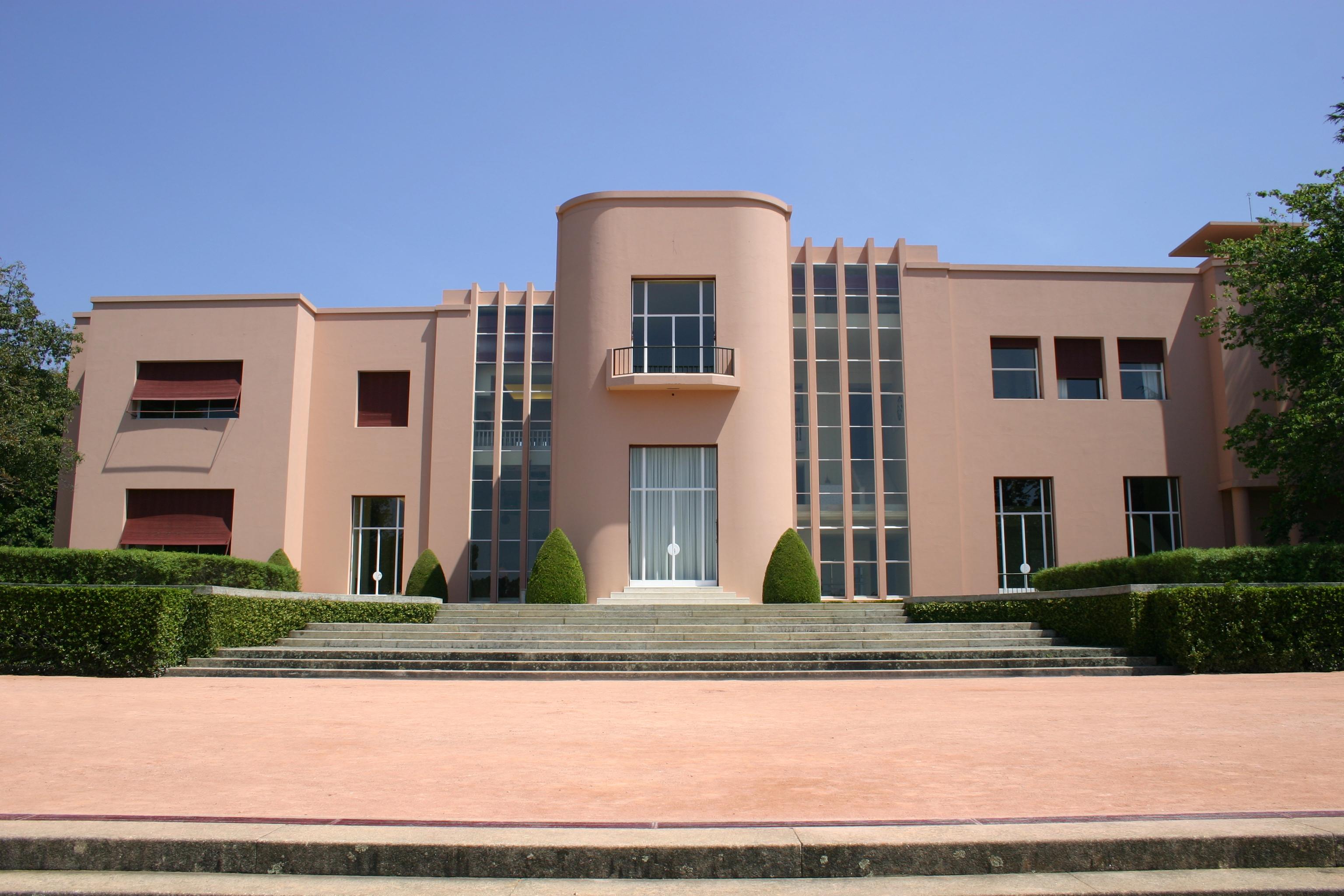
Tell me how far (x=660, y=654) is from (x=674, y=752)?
7200 millimetres

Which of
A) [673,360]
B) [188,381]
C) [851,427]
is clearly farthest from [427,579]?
[851,427]

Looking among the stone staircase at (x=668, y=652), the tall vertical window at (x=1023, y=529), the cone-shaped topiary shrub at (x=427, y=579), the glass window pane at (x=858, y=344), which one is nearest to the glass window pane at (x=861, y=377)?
the glass window pane at (x=858, y=344)

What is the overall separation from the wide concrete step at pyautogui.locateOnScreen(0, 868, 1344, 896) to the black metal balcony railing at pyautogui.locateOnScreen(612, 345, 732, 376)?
758 inches

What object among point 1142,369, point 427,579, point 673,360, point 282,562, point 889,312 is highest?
point 889,312

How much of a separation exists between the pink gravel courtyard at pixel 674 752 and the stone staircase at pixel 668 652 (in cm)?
189

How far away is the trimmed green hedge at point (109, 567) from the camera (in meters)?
22.3

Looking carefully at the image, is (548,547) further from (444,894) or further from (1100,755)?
(444,894)

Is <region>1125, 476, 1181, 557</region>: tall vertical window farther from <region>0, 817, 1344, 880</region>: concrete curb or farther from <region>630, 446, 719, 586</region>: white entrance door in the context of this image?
<region>0, 817, 1344, 880</region>: concrete curb

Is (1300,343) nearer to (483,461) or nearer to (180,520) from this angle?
(483,461)

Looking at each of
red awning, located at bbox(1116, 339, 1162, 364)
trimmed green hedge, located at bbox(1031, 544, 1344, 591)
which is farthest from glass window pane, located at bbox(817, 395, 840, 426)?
trimmed green hedge, located at bbox(1031, 544, 1344, 591)

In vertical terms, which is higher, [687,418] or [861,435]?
[687,418]

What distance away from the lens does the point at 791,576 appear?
2161cm

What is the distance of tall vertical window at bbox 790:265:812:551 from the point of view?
81.7 feet

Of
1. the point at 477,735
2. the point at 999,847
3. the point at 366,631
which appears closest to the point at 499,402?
the point at 366,631
